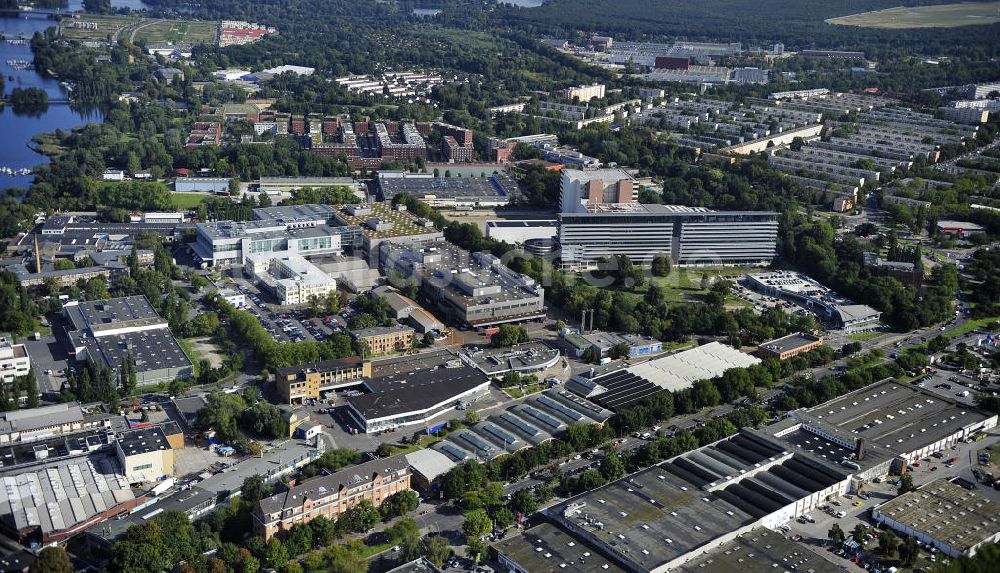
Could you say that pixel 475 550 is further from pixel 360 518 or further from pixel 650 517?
pixel 650 517

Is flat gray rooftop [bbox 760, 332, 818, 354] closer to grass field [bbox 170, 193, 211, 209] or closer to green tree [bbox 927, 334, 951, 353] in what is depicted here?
green tree [bbox 927, 334, 951, 353]

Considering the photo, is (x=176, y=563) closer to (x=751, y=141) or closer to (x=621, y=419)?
(x=621, y=419)

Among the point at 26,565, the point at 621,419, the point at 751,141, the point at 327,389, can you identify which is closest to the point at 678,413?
the point at 621,419

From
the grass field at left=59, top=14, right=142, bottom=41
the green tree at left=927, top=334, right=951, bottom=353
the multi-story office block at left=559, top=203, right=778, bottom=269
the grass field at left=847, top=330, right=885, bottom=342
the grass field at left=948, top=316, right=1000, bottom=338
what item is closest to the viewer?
the green tree at left=927, top=334, right=951, bottom=353

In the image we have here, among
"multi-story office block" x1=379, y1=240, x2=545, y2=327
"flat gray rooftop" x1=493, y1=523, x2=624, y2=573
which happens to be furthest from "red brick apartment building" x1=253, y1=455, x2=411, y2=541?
"multi-story office block" x1=379, y1=240, x2=545, y2=327

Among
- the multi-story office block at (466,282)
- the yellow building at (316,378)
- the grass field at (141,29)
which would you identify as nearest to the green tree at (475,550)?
the yellow building at (316,378)
